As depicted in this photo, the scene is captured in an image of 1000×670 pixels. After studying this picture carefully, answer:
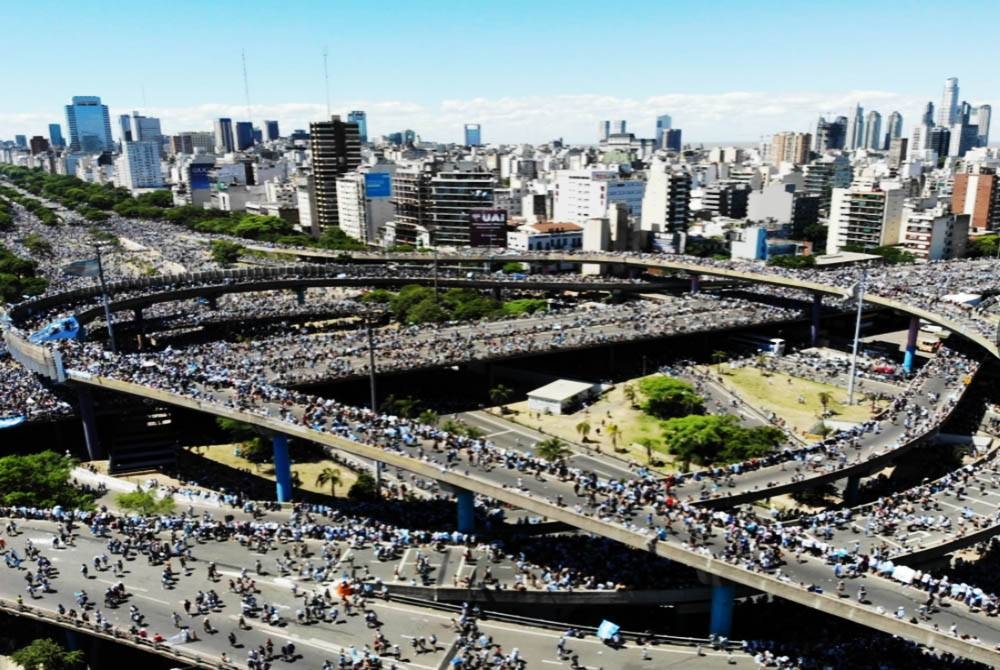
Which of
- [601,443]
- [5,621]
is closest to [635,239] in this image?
[601,443]

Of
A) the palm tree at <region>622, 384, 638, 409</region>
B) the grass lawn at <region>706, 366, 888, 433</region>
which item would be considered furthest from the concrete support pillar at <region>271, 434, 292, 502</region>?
the grass lawn at <region>706, 366, 888, 433</region>

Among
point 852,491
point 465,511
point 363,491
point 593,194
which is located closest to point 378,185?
point 593,194

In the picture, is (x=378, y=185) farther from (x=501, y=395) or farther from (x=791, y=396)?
(x=791, y=396)

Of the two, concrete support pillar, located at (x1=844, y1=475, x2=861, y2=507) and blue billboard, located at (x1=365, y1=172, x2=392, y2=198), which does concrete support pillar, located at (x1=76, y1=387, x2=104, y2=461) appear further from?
blue billboard, located at (x1=365, y1=172, x2=392, y2=198)

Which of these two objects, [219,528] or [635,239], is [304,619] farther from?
[635,239]

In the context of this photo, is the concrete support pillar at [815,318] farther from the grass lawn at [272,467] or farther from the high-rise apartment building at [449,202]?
the grass lawn at [272,467]

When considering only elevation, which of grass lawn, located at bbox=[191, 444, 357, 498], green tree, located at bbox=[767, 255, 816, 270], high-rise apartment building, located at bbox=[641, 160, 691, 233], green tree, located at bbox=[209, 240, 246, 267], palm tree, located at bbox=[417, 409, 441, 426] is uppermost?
high-rise apartment building, located at bbox=[641, 160, 691, 233]
